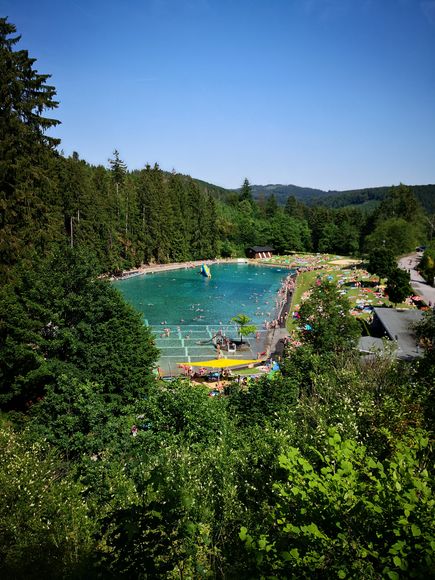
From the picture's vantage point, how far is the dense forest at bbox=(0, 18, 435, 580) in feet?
15.6

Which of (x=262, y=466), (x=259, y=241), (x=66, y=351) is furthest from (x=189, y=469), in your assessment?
(x=259, y=241)

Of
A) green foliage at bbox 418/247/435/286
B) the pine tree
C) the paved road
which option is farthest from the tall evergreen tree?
the pine tree

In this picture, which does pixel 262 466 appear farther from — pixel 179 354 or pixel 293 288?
pixel 293 288

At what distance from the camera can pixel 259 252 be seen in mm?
98562

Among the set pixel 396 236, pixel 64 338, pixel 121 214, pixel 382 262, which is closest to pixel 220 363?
pixel 64 338

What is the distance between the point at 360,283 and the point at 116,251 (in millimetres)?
39961

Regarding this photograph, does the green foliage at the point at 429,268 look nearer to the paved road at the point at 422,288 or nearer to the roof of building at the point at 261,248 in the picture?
the paved road at the point at 422,288

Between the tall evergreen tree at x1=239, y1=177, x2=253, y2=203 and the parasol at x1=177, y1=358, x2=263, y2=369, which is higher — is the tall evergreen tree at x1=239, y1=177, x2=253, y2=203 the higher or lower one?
the higher one

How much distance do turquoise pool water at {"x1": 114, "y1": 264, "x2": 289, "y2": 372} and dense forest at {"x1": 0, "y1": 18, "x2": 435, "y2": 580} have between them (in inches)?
417

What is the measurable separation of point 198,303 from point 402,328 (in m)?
27.1

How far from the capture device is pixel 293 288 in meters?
60.8

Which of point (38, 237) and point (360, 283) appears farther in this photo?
point (360, 283)

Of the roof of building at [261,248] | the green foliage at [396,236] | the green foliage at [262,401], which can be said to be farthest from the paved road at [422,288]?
the roof of building at [261,248]

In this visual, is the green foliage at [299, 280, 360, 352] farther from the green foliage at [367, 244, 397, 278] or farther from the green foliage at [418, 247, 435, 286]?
the green foliage at [418, 247, 435, 286]
